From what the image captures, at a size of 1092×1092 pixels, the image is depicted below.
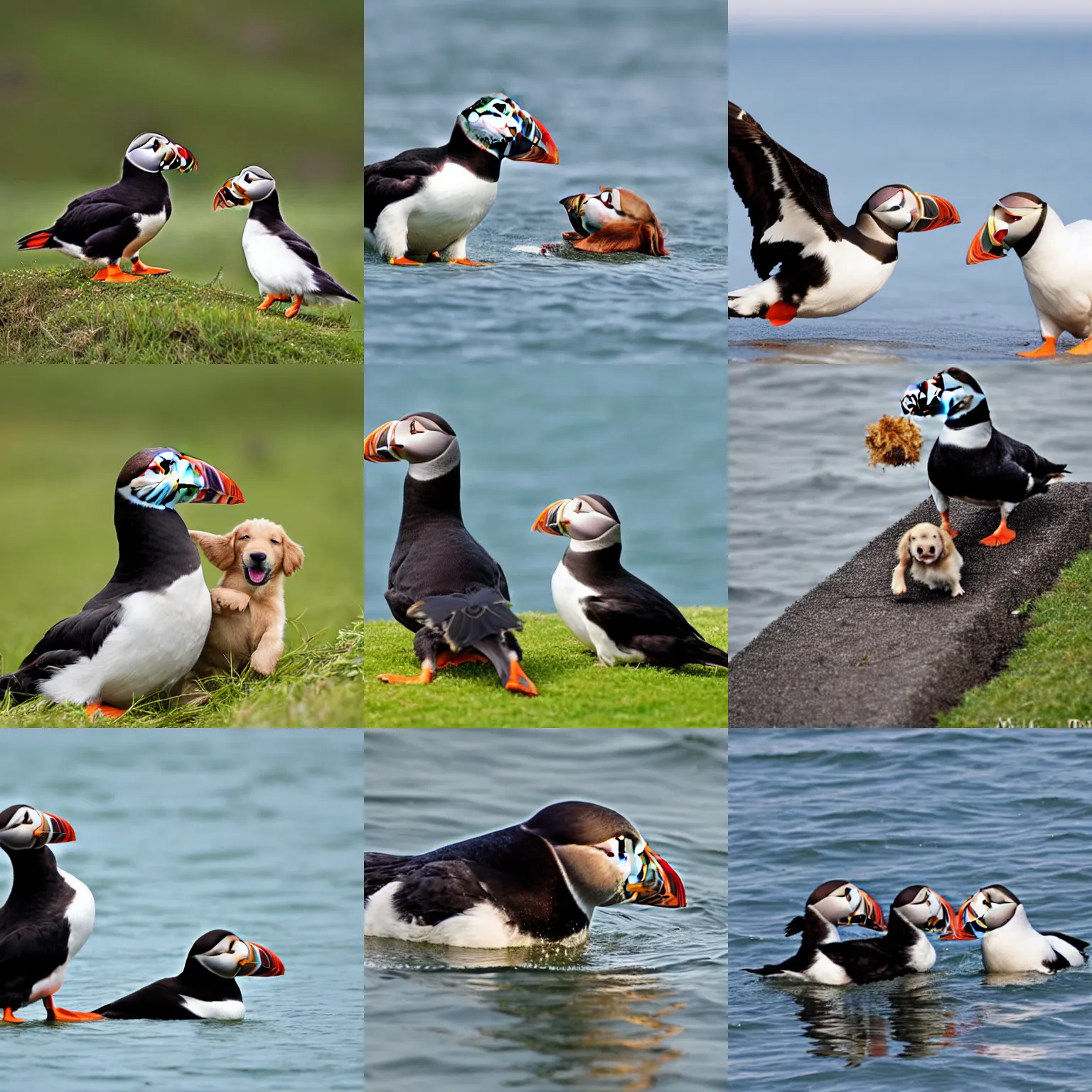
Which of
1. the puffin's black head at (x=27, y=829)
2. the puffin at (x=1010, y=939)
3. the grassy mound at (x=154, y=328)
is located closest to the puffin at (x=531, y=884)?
the puffin at (x=1010, y=939)

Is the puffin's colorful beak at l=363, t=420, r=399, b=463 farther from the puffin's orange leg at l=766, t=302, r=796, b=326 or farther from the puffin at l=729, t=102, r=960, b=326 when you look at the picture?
the puffin's orange leg at l=766, t=302, r=796, b=326

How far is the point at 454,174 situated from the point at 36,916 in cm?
376

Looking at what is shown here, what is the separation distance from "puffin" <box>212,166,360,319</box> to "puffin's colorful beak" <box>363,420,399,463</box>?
697 millimetres

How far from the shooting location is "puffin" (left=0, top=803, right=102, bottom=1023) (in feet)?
27.6

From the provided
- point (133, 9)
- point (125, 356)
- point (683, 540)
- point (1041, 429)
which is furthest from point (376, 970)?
point (133, 9)

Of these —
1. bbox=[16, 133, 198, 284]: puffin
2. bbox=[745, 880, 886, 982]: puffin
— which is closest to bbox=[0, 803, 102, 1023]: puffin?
bbox=[16, 133, 198, 284]: puffin

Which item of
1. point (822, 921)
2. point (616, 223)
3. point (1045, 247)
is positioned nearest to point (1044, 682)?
point (822, 921)

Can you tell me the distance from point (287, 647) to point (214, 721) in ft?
1.74

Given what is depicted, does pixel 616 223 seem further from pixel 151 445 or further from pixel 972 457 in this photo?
pixel 151 445

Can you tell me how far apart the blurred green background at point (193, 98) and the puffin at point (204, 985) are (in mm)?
3295

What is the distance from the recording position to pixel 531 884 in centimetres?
863

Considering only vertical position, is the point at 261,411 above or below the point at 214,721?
above

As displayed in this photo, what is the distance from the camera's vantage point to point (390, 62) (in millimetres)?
9375

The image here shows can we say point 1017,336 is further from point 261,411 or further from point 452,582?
point 261,411
